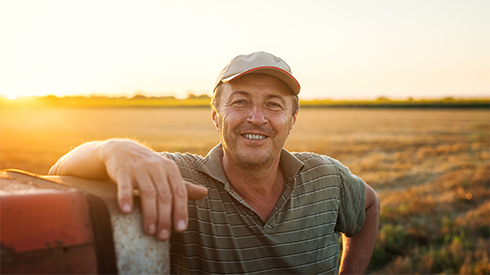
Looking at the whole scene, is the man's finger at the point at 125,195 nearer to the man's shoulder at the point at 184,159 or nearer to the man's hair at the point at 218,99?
the man's shoulder at the point at 184,159

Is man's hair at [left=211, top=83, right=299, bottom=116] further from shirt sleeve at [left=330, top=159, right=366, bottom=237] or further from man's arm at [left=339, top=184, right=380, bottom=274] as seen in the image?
man's arm at [left=339, top=184, right=380, bottom=274]

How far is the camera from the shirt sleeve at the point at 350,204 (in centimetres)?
261

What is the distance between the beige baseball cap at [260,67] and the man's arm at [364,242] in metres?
1.14

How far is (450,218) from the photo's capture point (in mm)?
6434

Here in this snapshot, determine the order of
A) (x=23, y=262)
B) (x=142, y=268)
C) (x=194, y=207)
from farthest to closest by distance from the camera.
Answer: (x=194, y=207)
(x=142, y=268)
(x=23, y=262)

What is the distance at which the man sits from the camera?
2.13 m

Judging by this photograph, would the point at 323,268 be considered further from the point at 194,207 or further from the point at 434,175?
the point at 434,175

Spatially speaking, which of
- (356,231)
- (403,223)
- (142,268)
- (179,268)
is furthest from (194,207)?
(403,223)

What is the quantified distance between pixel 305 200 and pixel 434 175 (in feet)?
33.6

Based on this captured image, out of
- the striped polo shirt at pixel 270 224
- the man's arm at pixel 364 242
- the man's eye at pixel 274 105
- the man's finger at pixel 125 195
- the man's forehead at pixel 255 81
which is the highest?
the man's forehead at pixel 255 81

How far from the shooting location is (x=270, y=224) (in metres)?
2.23

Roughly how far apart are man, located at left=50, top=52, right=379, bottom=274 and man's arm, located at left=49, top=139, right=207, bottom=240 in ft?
0.89

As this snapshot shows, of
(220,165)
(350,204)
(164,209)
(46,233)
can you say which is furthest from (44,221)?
(350,204)

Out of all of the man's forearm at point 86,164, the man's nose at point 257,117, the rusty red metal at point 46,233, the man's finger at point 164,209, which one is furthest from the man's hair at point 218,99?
the rusty red metal at point 46,233
